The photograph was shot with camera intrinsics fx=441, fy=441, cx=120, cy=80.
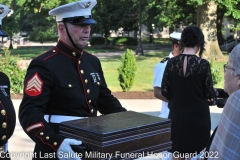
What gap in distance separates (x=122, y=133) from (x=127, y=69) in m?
10.6

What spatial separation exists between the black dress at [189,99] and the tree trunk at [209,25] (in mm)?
19874

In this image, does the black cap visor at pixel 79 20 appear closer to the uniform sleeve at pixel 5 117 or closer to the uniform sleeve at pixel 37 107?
the uniform sleeve at pixel 37 107

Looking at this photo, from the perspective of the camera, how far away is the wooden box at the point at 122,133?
231cm

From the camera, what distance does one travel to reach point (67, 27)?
2977mm

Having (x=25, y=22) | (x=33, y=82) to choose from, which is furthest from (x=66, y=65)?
(x=25, y=22)

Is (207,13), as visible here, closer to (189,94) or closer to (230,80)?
(189,94)

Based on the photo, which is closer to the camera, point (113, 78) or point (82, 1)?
point (82, 1)

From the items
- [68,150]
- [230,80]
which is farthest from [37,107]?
[230,80]

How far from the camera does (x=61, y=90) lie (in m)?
2.89

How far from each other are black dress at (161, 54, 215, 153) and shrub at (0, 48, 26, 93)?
29.0ft

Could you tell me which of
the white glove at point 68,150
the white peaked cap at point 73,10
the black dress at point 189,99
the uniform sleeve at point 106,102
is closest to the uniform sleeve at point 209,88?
the black dress at point 189,99

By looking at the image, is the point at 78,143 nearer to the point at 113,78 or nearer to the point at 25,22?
the point at 113,78

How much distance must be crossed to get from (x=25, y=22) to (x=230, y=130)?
57540mm

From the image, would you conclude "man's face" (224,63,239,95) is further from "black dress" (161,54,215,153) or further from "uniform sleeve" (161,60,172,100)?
"uniform sleeve" (161,60,172,100)
